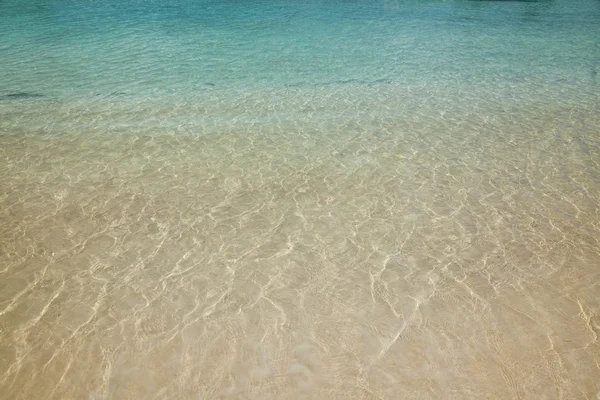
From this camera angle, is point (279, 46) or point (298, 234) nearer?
point (298, 234)

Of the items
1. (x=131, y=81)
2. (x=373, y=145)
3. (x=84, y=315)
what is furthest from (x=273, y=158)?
(x=131, y=81)

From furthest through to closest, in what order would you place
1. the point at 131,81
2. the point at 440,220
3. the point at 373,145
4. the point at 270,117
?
the point at 131,81 < the point at 270,117 < the point at 373,145 < the point at 440,220

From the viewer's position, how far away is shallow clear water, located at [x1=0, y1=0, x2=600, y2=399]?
3746mm

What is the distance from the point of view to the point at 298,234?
5.57 meters

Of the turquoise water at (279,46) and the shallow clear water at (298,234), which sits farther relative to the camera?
the turquoise water at (279,46)

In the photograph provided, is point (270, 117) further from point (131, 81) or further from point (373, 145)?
point (131, 81)

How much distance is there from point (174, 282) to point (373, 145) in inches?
192

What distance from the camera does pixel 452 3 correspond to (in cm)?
2642

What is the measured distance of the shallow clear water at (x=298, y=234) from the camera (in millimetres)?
3746

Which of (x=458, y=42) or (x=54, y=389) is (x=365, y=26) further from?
(x=54, y=389)

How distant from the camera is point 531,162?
743 cm

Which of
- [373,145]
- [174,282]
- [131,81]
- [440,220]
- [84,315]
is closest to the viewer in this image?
[84,315]

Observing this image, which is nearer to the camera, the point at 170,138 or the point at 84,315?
the point at 84,315

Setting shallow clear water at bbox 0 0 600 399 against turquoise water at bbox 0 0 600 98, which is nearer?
shallow clear water at bbox 0 0 600 399
